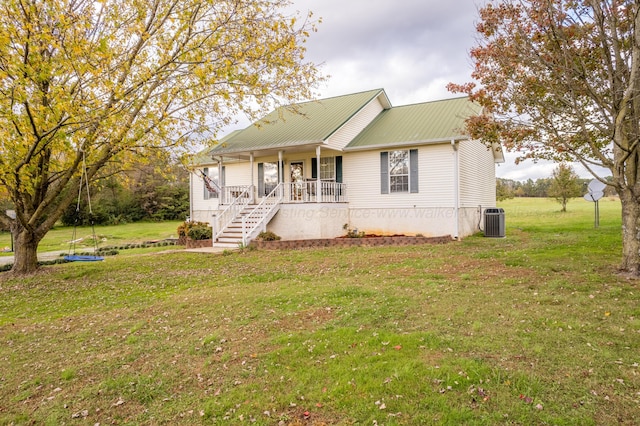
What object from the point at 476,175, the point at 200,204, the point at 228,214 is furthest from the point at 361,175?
the point at 200,204

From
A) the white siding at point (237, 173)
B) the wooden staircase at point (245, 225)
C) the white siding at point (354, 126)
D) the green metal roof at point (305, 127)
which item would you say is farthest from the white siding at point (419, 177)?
the white siding at point (237, 173)

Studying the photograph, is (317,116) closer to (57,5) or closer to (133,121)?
(133,121)

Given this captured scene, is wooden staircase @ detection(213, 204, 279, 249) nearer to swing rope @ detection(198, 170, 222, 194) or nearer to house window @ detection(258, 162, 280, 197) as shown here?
swing rope @ detection(198, 170, 222, 194)

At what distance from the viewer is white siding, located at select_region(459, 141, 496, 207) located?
15.8 metres

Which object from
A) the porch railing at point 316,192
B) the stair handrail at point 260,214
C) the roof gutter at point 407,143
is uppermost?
the roof gutter at point 407,143

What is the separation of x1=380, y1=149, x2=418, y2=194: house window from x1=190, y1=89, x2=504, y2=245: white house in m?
0.04

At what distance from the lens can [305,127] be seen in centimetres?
1775

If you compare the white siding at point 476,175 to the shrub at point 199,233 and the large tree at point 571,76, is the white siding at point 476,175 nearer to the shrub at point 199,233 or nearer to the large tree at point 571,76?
the large tree at point 571,76

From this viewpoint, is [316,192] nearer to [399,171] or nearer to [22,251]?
[399,171]

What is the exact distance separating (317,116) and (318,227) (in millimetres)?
6135

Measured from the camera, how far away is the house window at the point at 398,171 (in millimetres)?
15914

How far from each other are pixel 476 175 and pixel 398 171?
12.8ft

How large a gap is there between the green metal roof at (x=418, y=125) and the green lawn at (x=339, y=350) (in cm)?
747

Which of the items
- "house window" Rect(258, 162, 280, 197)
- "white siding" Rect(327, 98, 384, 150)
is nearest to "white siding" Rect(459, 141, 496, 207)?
"white siding" Rect(327, 98, 384, 150)
